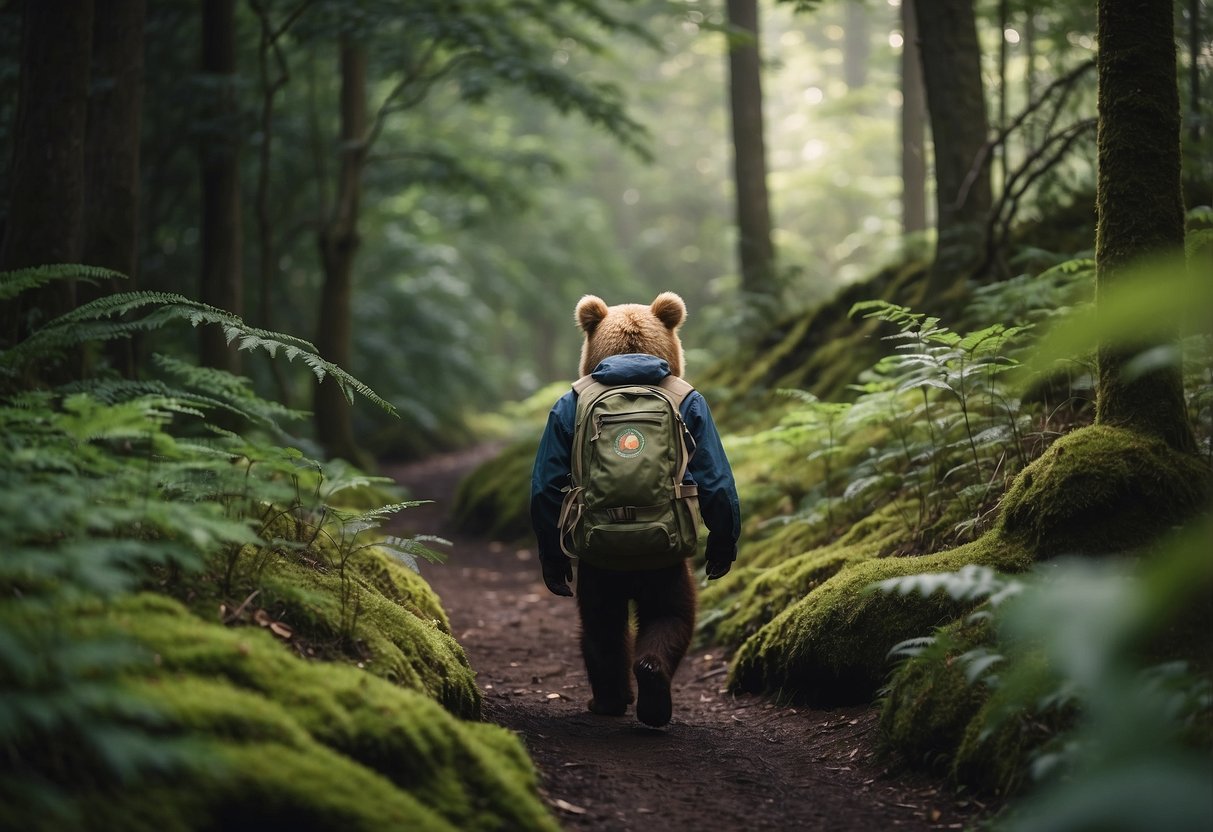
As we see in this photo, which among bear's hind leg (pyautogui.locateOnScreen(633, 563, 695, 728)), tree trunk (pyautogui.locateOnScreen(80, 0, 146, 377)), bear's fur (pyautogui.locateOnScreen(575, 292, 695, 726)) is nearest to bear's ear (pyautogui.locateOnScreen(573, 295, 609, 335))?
bear's fur (pyautogui.locateOnScreen(575, 292, 695, 726))

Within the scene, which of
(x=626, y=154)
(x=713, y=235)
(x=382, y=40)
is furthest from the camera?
(x=626, y=154)

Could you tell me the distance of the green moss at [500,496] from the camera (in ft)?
40.0

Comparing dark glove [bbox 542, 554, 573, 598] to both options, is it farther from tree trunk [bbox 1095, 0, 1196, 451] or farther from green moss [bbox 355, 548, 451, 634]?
tree trunk [bbox 1095, 0, 1196, 451]

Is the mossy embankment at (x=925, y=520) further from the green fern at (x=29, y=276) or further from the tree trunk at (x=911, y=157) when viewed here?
the tree trunk at (x=911, y=157)

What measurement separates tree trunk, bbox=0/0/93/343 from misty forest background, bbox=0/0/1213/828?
0.02 metres

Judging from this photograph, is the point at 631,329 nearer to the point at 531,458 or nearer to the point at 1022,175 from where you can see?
the point at 1022,175

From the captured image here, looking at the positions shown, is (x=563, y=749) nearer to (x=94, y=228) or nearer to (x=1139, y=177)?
(x=1139, y=177)

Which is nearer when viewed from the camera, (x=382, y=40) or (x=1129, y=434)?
(x=1129, y=434)

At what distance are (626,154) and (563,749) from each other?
35.8 meters

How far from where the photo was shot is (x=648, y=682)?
15.7 ft

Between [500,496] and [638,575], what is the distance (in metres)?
7.78

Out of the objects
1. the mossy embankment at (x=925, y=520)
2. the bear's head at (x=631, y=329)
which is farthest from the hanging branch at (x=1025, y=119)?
the bear's head at (x=631, y=329)

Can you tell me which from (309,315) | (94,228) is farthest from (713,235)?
(94,228)

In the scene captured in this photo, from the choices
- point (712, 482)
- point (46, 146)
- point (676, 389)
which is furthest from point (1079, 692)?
point (46, 146)
